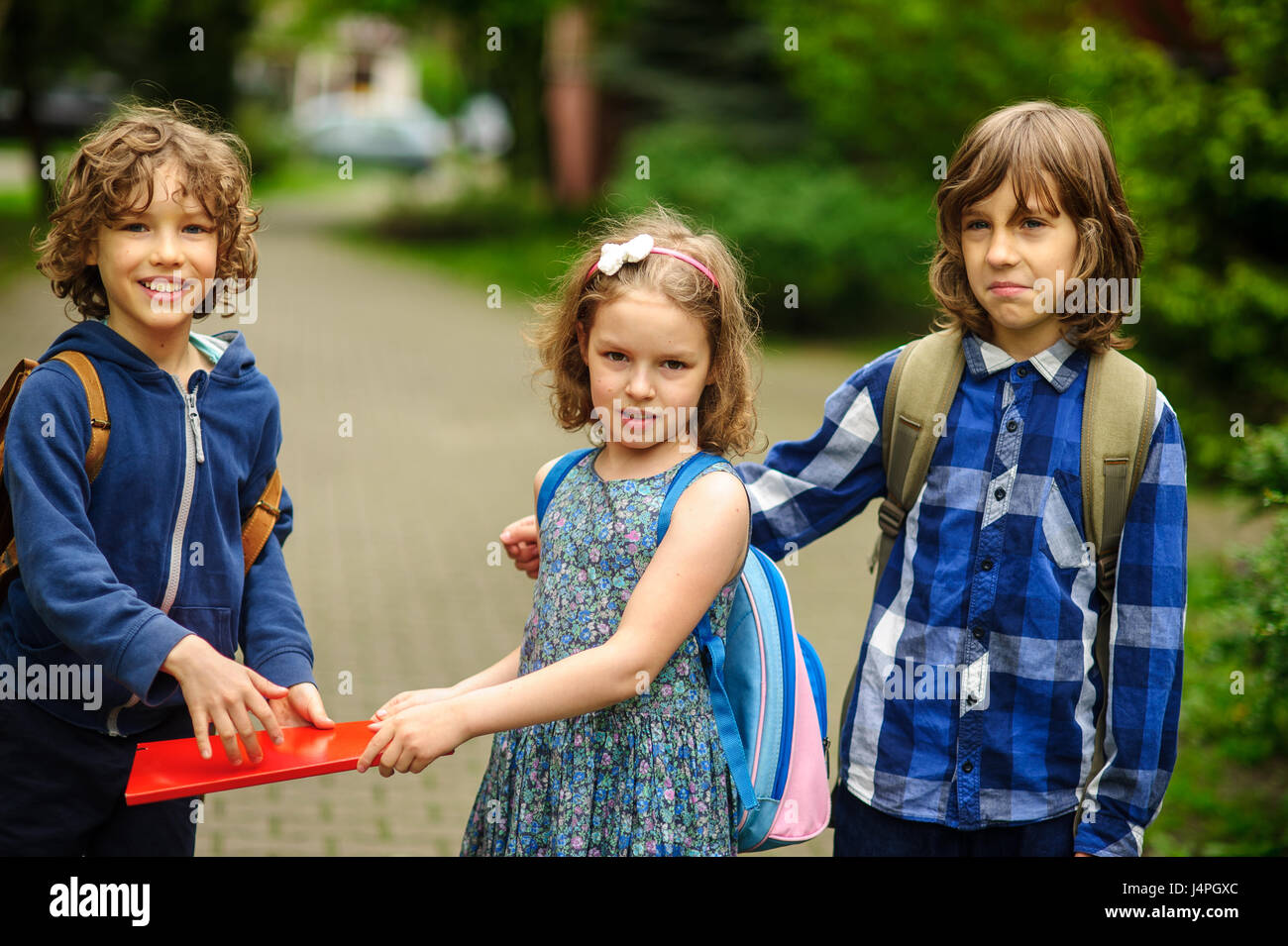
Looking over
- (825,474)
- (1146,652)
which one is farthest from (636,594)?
(1146,652)

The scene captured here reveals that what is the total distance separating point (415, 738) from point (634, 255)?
858 mm

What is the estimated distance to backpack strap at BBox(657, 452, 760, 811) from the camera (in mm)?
2182

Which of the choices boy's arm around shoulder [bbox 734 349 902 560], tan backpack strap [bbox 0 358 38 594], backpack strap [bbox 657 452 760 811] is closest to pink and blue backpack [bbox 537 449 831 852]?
backpack strap [bbox 657 452 760 811]

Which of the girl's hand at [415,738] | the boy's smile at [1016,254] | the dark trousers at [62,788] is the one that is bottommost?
the dark trousers at [62,788]

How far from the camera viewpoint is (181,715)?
2354mm

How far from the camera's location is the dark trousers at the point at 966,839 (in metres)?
2.36

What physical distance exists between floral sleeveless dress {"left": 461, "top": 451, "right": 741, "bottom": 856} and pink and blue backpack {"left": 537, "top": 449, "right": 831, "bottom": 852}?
3 cm

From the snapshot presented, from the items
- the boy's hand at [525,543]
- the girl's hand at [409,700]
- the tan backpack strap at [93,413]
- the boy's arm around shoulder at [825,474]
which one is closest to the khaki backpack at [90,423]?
the tan backpack strap at [93,413]

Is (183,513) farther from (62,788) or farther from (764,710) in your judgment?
(764,710)

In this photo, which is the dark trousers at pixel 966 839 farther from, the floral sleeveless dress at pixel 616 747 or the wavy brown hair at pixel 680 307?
the wavy brown hair at pixel 680 307

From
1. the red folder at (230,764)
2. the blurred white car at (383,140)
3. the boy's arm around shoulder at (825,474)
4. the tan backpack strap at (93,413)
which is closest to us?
the red folder at (230,764)

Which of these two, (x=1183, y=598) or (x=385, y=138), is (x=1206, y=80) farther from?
(x=385, y=138)

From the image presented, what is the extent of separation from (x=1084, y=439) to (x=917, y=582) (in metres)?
0.38

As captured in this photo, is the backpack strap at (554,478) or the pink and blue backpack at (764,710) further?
the backpack strap at (554,478)
